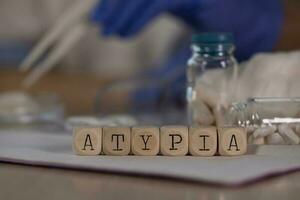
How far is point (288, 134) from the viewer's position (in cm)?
59

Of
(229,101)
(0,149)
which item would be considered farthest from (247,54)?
(0,149)

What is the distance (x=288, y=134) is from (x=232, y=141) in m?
0.07

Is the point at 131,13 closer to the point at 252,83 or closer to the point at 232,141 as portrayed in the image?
the point at 252,83

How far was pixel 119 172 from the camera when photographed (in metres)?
0.47

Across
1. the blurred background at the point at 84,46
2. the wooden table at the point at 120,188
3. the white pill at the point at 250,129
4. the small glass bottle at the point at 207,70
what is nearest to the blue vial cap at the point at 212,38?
the small glass bottle at the point at 207,70

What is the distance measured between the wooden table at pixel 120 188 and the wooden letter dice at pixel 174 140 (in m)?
0.07

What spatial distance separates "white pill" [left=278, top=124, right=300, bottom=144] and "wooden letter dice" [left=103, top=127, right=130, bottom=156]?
0.43ft

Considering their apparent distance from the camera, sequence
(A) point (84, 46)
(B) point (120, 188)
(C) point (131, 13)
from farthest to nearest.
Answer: (A) point (84, 46)
(C) point (131, 13)
(B) point (120, 188)

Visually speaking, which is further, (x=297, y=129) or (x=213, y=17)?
(x=213, y=17)

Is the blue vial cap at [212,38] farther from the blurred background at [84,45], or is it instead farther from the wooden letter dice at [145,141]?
the blurred background at [84,45]

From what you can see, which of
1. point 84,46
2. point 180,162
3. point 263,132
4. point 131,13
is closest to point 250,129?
point 263,132

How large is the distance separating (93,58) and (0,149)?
3.75 feet

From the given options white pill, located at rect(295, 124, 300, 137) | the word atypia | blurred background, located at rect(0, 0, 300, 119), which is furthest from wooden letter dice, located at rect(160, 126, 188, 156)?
blurred background, located at rect(0, 0, 300, 119)

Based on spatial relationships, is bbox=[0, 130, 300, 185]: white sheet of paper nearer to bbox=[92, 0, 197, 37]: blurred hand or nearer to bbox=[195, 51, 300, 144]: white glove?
bbox=[195, 51, 300, 144]: white glove
